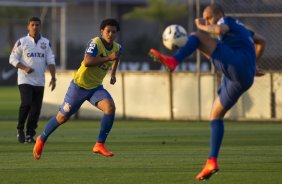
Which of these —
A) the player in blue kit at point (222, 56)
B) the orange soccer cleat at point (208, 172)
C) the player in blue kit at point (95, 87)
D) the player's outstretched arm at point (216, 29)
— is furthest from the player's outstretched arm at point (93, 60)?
the orange soccer cleat at point (208, 172)

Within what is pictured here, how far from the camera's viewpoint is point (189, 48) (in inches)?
463

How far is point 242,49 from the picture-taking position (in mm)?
12109

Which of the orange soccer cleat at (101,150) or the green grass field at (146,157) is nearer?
the green grass field at (146,157)

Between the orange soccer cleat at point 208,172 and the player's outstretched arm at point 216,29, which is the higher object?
the player's outstretched arm at point 216,29

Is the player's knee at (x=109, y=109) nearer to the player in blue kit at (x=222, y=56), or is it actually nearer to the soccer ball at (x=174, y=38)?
the soccer ball at (x=174, y=38)

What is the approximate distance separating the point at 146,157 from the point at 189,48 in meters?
3.28

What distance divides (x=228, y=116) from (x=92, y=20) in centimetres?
3666

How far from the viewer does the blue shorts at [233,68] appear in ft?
39.1

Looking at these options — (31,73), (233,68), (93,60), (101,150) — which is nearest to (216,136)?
(233,68)

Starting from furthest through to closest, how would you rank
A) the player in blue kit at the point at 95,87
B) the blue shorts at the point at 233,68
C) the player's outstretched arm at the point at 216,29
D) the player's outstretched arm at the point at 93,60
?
the player in blue kit at the point at 95,87 < the player's outstretched arm at the point at 93,60 < the blue shorts at the point at 233,68 < the player's outstretched arm at the point at 216,29

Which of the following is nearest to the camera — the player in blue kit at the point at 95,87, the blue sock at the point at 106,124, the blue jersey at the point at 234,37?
the blue jersey at the point at 234,37

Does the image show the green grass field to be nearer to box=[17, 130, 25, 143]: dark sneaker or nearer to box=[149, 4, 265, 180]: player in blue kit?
box=[17, 130, 25, 143]: dark sneaker

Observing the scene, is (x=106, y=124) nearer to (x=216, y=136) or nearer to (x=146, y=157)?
(x=146, y=157)

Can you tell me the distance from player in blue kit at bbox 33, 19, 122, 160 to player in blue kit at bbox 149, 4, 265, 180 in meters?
2.61
